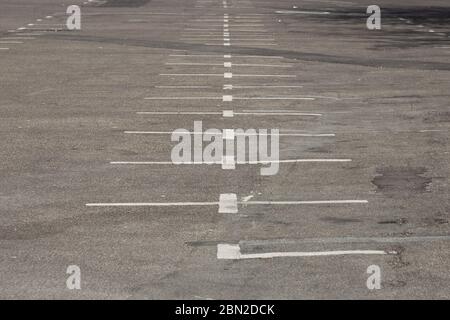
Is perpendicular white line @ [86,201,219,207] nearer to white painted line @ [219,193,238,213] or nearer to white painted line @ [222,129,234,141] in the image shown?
white painted line @ [219,193,238,213]

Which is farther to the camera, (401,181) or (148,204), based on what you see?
(401,181)

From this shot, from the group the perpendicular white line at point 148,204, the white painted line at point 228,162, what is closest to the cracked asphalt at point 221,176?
the perpendicular white line at point 148,204

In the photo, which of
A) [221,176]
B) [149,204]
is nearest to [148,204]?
[149,204]

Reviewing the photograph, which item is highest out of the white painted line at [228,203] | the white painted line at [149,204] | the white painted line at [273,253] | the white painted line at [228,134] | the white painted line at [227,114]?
the white painted line at [273,253]

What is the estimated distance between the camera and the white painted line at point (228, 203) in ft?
46.3

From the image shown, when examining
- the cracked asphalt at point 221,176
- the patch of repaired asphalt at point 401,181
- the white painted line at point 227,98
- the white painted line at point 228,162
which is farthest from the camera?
the white painted line at point 227,98

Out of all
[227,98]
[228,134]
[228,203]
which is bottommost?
[227,98]

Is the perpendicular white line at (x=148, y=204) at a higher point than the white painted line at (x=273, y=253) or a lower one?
lower

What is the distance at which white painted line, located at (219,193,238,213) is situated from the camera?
46.3 feet

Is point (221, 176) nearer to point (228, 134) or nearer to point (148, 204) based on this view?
point (148, 204)

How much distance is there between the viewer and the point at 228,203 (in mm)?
14508

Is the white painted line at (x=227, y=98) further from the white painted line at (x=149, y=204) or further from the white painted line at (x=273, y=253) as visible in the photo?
the white painted line at (x=273, y=253)

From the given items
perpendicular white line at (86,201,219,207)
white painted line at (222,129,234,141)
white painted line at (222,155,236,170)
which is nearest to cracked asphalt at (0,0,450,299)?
perpendicular white line at (86,201,219,207)

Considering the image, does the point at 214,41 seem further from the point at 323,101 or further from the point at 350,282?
the point at 350,282
